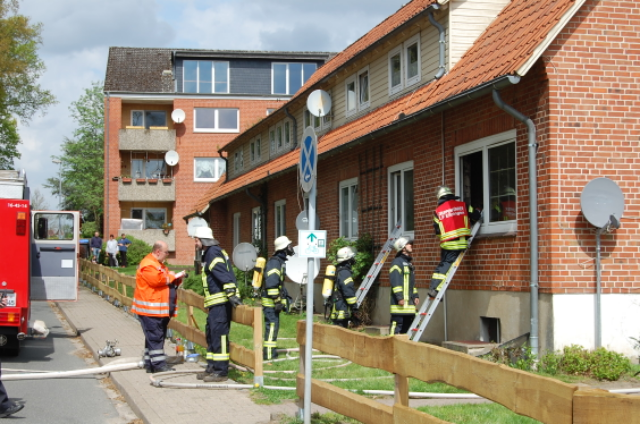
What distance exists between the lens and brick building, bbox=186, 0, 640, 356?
9.84 m

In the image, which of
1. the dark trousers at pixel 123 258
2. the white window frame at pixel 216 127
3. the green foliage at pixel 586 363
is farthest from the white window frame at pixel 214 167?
the green foliage at pixel 586 363

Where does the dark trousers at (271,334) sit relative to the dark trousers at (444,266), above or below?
below

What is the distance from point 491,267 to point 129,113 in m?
39.0

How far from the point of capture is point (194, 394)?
28.5 ft

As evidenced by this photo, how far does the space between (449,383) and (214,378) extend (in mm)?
5222

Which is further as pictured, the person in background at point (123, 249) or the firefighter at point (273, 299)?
the person in background at point (123, 249)

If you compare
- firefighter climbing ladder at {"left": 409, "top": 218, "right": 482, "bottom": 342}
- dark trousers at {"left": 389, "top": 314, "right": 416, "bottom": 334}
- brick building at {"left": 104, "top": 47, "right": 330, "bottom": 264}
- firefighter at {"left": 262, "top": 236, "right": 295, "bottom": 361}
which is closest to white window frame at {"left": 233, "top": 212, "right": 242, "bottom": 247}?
brick building at {"left": 104, "top": 47, "right": 330, "bottom": 264}

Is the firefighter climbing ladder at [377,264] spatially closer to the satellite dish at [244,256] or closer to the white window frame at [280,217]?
the satellite dish at [244,256]

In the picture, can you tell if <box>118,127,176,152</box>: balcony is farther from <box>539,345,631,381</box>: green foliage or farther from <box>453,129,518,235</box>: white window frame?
<box>539,345,631,381</box>: green foliage

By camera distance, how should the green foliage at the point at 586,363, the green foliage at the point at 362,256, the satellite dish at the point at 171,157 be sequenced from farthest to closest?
the satellite dish at the point at 171,157
the green foliage at the point at 362,256
the green foliage at the point at 586,363

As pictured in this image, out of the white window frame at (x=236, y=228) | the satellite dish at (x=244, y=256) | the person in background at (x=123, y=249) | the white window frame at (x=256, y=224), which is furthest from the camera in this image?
the person in background at (x=123, y=249)

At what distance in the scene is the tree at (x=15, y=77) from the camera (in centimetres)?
3000

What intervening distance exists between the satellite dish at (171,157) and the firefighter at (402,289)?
35260mm

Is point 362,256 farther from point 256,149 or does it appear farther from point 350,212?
point 256,149
